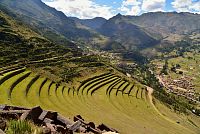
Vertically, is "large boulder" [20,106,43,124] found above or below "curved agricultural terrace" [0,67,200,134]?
above

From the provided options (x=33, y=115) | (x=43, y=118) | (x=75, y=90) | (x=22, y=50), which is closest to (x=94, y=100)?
(x=75, y=90)

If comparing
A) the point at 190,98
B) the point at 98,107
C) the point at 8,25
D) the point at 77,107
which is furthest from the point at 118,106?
the point at 190,98

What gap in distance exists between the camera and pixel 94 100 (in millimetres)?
75000

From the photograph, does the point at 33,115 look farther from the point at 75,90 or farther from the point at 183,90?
the point at 183,90

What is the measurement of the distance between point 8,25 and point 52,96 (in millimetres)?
79998

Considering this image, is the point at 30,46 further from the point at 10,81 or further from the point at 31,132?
the point at 31,132

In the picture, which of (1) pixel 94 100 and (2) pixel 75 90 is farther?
(2) pixel 75 90

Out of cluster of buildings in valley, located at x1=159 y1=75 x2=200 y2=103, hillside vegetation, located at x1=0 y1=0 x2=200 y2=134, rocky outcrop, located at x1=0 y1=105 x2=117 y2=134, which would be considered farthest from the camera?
cluster of buildings in valley, located at x1=159 y1=75 x2=200 y2=103

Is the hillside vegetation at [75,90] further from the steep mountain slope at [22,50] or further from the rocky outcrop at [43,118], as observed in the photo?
the rocky outcrop at [43,118]

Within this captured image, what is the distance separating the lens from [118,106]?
77.0 m

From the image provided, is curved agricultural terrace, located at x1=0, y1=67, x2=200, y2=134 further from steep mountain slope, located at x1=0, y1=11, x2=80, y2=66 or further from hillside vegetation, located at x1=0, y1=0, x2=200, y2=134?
steep mountain slope, located at x1=0, y1=11, x2=80, y2=66

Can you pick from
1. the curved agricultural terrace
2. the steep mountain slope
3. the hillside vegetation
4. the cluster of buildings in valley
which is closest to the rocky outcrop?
the hillside vegetation

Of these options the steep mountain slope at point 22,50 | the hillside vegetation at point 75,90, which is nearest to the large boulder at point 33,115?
the hillside vegetation at point 75,90

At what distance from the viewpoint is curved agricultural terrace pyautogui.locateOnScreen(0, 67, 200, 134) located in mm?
55625
